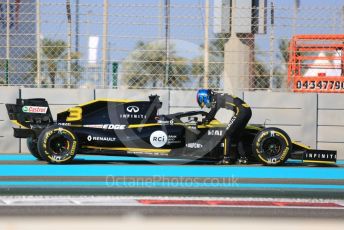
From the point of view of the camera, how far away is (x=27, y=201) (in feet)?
20.9

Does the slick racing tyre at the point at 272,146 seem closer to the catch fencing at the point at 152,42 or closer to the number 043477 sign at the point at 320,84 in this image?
the catch fencing at the point at 152,42

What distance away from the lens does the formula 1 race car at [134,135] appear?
10.5m

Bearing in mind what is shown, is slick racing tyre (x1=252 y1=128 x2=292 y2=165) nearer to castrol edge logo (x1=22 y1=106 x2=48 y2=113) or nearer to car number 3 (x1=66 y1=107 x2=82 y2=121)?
car number 3 (x1=66 y1=107 x2=82 y2=121)

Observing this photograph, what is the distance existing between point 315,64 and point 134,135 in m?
4.82

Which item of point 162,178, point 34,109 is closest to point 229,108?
point 162,178

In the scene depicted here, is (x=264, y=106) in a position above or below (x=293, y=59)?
below

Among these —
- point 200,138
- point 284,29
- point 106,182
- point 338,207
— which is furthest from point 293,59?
point 338,207

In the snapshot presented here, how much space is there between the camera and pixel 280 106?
12984 millimetres

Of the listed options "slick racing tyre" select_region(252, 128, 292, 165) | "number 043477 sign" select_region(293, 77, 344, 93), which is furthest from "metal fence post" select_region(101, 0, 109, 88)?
"number 043477 sign" select_region(293, 77, 344, 93)

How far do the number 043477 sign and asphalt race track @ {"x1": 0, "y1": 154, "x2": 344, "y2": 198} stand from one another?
313 cm

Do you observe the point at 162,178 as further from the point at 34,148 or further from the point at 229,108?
the point at 34,148

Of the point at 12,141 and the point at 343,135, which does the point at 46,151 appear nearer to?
the point at 12,141

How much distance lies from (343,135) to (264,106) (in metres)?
1.63

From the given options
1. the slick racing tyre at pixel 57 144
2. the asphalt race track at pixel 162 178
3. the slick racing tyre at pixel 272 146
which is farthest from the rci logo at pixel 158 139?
the slick racing tyre at pixel 272 146
